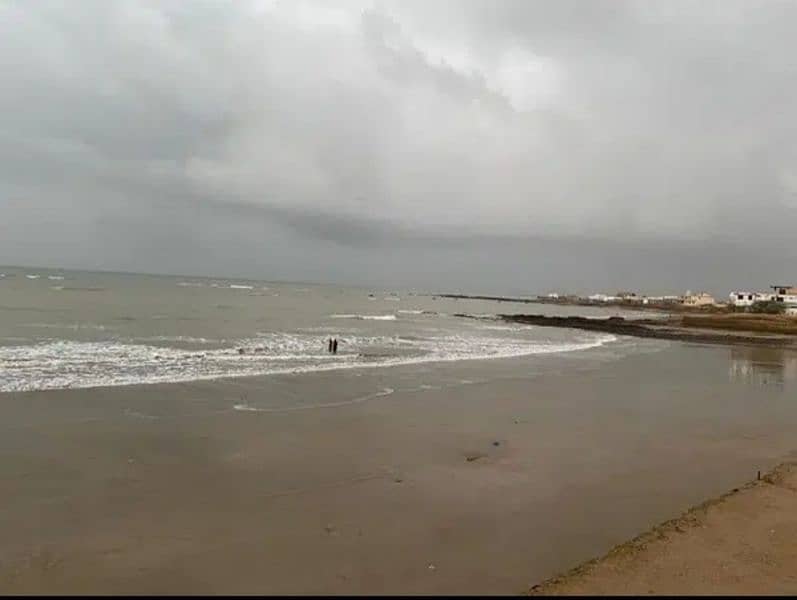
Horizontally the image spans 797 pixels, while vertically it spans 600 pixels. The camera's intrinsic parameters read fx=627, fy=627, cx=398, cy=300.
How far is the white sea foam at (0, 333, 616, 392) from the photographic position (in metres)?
19.3

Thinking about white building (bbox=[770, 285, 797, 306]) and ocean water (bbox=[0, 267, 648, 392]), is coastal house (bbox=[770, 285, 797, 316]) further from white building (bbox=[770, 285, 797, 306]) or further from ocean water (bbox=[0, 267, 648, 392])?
ocean water (bbox=[0, 267, 648, 392])

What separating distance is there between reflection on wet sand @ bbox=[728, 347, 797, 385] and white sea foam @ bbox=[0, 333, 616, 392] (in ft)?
31.9

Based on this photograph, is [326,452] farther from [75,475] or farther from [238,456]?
[75,475]

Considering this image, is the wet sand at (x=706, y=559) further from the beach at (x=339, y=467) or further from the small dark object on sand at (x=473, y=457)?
the small dark object on sand at (x=473, y=457)

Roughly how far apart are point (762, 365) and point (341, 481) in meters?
30.4

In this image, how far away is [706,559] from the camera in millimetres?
6996

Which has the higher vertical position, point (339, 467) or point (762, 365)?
point (339, 467)

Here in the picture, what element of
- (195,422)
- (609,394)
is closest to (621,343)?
(609,394)

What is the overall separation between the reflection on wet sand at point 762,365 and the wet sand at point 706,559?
1951cm

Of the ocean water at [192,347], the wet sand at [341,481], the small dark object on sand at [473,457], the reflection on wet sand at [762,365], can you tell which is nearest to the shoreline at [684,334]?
the reflection on wet sand at [762,365]

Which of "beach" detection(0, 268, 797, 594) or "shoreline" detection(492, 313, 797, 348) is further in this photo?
"shoreline" detection(492, 313, 797, 348)

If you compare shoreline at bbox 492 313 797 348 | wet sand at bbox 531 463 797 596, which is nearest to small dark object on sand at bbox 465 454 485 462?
wet sand at bbox 531 463 797 596

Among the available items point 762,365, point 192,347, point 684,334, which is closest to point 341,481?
point 192,347

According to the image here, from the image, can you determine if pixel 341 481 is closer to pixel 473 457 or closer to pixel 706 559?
pixel 473 457
